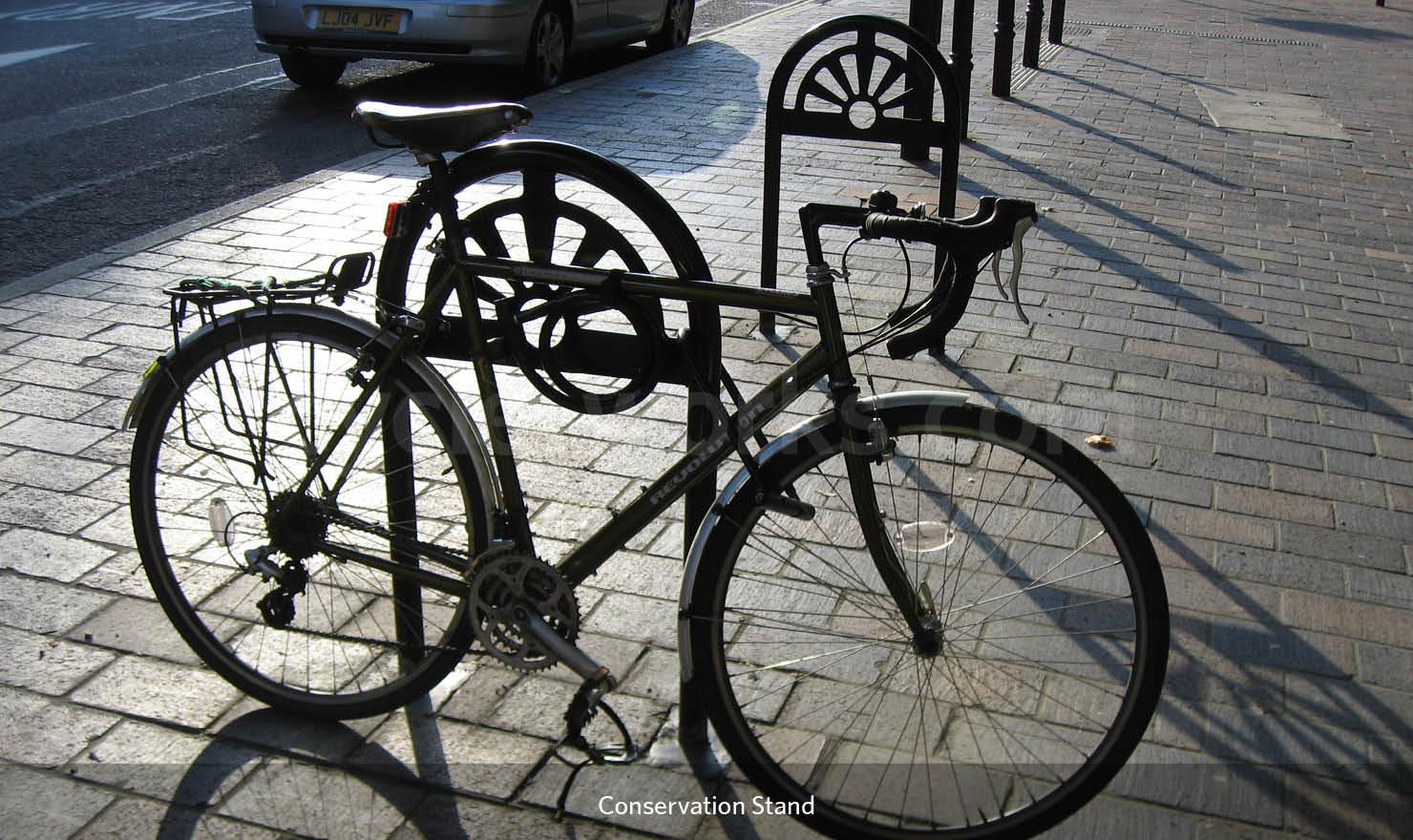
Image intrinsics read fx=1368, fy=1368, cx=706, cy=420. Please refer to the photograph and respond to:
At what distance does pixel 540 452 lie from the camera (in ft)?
14.4

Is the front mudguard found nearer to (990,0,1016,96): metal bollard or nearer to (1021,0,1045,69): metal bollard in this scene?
(990,0,1016,96): metal bollard

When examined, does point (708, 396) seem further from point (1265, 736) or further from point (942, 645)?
point (1265, 736)

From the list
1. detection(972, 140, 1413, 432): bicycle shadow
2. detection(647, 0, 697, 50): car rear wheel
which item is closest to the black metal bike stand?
detection(972, 140, 1413, 432): bicycle shadow

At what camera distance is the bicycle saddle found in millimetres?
2646

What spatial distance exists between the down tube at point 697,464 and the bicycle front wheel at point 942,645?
12cm

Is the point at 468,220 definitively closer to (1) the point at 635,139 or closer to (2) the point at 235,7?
(1) the point at 635,139

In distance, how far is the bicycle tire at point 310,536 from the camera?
2834 millimetres

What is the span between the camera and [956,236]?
2443 millimetres

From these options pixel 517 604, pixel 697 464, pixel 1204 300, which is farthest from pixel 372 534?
pixel 1204 300

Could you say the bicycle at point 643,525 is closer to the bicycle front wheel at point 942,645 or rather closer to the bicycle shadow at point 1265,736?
the bicycle front wheel at point 942,645

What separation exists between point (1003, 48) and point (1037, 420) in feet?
21.8

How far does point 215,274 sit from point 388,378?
3446mm

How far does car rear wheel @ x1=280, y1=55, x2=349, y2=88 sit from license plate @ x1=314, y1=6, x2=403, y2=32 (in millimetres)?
552

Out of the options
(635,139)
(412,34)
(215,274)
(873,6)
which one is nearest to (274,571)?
(215,274)
